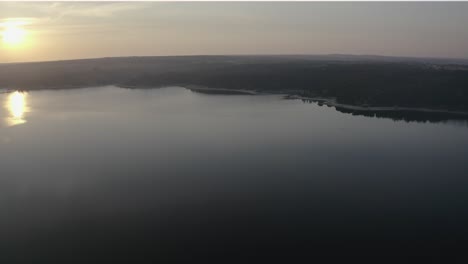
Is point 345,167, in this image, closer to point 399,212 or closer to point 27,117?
point 399,212

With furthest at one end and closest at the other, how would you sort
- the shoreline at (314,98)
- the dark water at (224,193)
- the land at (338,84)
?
the land at (338,84)
the shoreline at (314,98)
the dark water at (224,193)

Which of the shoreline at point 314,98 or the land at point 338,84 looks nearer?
the shoreline at point 314,98

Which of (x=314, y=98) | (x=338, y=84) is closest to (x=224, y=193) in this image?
(x=314, y=98)

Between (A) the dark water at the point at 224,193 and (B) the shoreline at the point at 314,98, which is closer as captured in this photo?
(A) the dark water at the point at 224,193

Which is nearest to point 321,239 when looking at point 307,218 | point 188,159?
point 307,218

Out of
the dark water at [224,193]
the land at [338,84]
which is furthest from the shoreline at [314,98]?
the dark water at [224,193]

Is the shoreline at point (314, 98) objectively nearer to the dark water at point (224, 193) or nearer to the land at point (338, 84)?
the land at point (338, 84)

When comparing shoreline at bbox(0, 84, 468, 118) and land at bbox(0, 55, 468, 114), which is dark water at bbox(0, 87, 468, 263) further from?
land at bbox(0, 55, 468, 114)

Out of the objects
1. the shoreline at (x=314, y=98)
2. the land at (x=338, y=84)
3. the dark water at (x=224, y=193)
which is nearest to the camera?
the dark water at (x=224, y=193)
